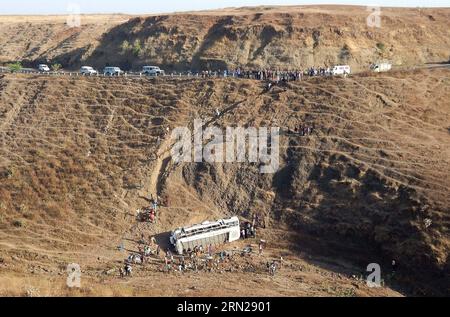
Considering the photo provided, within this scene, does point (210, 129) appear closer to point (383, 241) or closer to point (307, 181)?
point (307, 181)

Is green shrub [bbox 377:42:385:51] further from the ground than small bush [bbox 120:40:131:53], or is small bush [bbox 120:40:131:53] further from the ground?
green shrub [bbox 377:42:385:51]

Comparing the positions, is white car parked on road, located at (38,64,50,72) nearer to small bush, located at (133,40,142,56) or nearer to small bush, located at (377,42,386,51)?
small bush, located at (133,40,142,56)

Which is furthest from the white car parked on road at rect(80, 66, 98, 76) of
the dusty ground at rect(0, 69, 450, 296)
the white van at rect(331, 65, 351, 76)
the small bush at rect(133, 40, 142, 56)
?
the white van at rect(331, 65, 351, 76)

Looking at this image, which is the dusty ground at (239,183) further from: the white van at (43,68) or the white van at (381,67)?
the white van at (43,68)

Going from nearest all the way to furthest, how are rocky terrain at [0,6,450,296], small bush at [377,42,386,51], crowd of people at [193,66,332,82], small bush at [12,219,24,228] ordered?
rocky terrain at [0,6,450,296] → small bush at [12,219,24,228] → crowd of people at [193,66,332,82] → small bush at [377,42,386,51]

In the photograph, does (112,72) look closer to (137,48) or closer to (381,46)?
(137,48)

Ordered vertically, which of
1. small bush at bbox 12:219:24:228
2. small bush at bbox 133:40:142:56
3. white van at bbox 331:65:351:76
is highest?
small bush at bbox 133:40:142:56

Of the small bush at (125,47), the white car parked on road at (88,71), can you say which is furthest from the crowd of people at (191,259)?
the small bush at (125,47)

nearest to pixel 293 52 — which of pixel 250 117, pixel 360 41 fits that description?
A: pixel 360 41

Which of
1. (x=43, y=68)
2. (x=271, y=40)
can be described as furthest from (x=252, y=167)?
(x=43, y=68)
